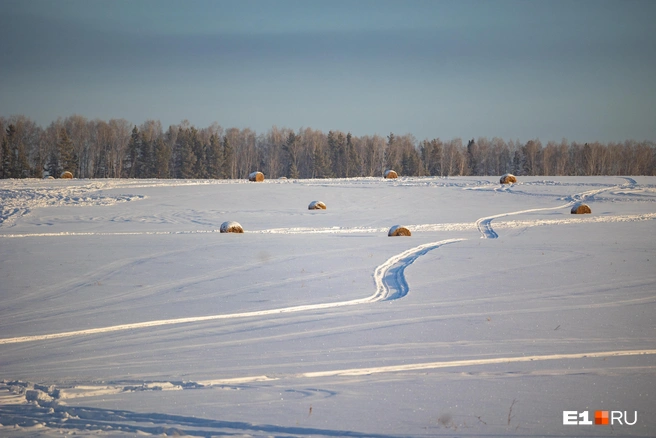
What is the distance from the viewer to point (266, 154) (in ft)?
300

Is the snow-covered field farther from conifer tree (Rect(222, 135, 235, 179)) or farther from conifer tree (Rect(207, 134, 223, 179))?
conifer tree (Rect(222, 135, 235, 179))

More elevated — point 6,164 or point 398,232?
point 6,164

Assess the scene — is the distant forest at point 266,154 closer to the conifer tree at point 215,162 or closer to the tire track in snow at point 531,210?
the conifer tree at point 215,162

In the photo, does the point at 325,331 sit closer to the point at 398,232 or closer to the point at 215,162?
the point at 398,232

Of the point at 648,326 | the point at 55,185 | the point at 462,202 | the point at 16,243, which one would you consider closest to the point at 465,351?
the point at 648,326

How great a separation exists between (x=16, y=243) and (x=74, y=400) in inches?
441

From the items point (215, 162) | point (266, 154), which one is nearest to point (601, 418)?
point (215, 162)

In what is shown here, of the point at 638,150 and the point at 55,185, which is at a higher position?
the point at 638,150

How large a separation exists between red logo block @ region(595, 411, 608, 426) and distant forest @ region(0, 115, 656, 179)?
2488 inches

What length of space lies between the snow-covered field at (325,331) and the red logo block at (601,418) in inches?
2.5

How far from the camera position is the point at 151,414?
522 centimetres

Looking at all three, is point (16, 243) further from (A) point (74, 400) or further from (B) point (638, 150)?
(B) point (638, 150)

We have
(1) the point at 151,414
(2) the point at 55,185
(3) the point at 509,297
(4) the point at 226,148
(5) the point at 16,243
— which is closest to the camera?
(1) the point at 151,414

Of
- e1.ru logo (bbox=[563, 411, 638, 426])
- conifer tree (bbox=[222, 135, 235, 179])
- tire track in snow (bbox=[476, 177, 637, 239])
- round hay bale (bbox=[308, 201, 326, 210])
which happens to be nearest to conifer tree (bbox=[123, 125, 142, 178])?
conifer tree (bbox=[222, 135, 235, 179])
